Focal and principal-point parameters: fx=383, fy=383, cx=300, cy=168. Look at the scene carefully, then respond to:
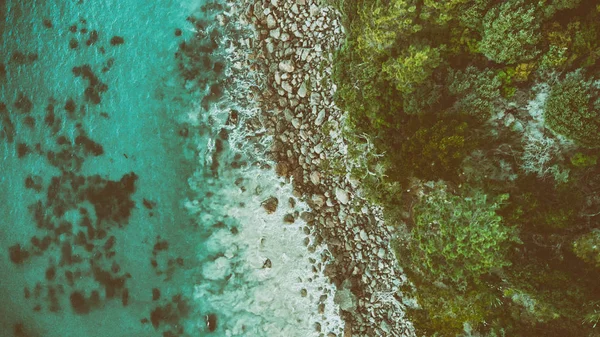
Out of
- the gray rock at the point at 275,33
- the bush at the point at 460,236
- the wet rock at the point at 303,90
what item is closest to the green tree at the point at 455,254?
the bush at the point at 460,236

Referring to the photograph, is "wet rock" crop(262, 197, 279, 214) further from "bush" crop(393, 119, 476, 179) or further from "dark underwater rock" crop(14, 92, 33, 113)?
"dark underwater rock" crop(14, 92, 33, 113)

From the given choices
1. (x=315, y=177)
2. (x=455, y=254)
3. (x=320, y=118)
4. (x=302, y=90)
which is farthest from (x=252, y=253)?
(x=455, y=254)

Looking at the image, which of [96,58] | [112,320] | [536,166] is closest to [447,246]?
[536,166]

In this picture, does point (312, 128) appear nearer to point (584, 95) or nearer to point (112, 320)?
point (584, 95)

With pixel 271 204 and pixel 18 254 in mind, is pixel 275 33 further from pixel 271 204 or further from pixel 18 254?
pixel 18 254

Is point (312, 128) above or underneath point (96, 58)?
underneath

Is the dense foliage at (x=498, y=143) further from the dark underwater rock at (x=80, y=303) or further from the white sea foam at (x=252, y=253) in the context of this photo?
the dark underwater rock at (x=80, y=303)
